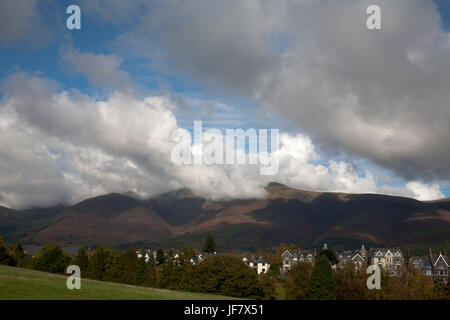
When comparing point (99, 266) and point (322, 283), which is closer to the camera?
point (322, 283)

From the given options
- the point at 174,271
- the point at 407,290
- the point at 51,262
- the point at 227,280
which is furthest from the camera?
the point at 51,262

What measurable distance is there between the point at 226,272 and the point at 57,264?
6744cm

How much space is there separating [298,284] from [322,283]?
6345 mm

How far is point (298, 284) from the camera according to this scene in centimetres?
8431

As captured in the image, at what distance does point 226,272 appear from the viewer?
2977 inches

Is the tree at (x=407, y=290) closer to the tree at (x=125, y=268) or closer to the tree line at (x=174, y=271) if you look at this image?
the tree line at (x=174, y=271)

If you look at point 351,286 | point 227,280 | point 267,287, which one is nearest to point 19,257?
point 227,280

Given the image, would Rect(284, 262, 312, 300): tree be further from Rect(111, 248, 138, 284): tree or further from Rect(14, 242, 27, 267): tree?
Rect(14, 242, 27, 267): tree

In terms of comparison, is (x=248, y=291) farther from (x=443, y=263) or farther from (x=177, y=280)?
(x=443, y=263)

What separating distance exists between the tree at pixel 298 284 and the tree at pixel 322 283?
2.30 m

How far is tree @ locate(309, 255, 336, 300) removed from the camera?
3113 inches

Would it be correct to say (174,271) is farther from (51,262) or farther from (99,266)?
(51,262)

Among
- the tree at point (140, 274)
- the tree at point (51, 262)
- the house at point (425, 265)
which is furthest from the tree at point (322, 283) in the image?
the house at point (425, 265)
